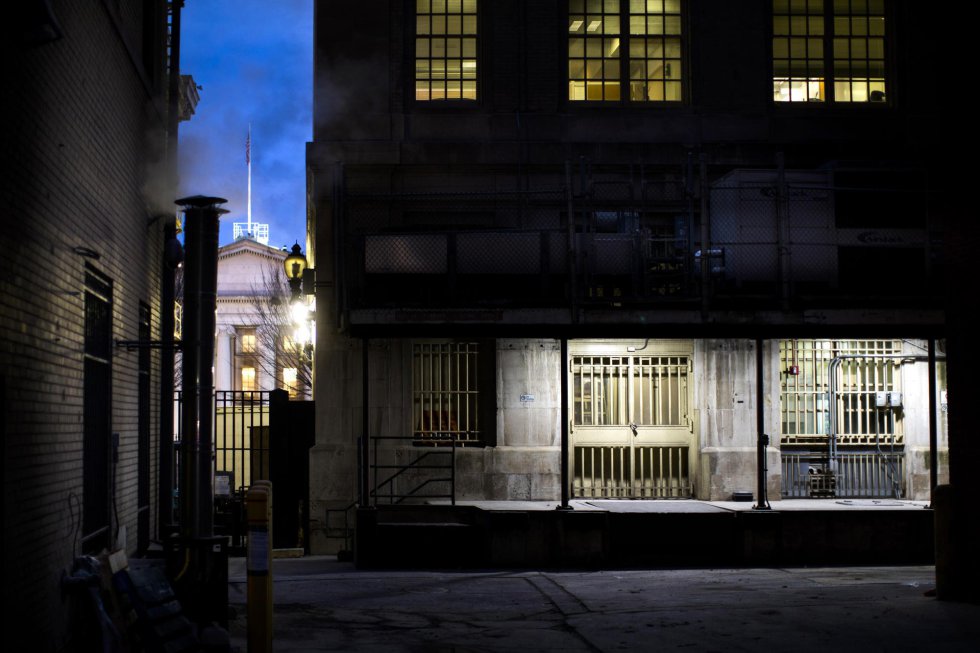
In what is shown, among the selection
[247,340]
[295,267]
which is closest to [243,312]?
[247,340]

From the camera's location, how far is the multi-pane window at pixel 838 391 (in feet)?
61.1

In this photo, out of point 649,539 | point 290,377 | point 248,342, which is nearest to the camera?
point 649,539

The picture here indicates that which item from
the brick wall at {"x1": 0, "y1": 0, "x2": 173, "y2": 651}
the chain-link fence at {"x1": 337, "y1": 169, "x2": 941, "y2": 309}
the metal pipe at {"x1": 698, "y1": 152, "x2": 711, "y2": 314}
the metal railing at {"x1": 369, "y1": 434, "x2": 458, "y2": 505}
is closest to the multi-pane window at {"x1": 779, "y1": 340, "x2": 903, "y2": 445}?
the chain-link fence at {"x1": 337, "y1": 169, "x2": 941, "y2": 309}

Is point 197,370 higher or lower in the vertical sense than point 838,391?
higher

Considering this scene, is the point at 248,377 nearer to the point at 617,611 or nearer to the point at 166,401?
the point at 166,401

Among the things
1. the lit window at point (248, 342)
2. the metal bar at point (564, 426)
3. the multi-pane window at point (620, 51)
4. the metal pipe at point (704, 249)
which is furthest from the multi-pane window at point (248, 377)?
the metal pipe at point (704, 249)

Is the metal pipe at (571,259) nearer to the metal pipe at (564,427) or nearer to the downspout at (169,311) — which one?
the metal pipe at (564,427)

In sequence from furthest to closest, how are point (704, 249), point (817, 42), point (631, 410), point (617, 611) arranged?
point (817, 42), point (631, 410), point (704, 249), point (617, 611)

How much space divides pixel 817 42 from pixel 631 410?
7.70 metres

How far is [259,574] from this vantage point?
8438mm

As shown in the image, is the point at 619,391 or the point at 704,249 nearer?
the point at 704,249

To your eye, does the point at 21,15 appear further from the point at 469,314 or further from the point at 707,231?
the point at 707,231

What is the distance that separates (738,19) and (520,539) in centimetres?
1040

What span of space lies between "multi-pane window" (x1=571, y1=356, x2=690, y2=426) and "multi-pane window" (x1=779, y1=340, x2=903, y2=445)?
1798 mm
